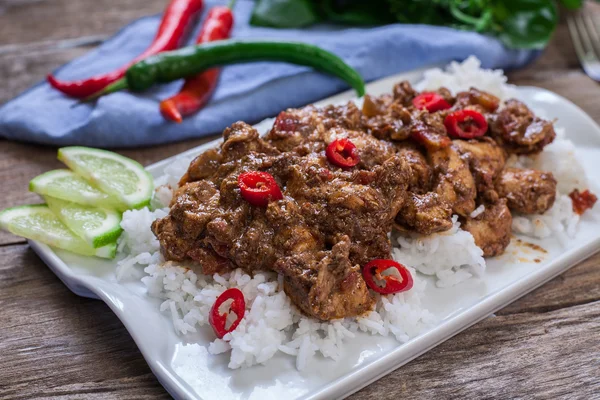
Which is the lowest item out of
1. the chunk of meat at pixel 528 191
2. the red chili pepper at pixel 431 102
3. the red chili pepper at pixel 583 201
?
the red chili pepper at pixel 583 201

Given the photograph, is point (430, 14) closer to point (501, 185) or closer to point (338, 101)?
point (338, 101)

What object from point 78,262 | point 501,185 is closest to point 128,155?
point 78,262

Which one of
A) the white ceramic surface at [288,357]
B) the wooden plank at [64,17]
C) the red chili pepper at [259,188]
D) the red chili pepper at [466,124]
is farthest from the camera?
the wooden plank at [64,17]

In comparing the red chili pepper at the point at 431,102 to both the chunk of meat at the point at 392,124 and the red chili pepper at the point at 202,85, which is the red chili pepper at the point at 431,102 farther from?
the red chili pepper at the point at 202,85

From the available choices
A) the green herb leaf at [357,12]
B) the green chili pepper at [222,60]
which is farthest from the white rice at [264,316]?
the green herb leaf at [357,12]

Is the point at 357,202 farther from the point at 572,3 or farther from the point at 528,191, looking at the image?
the point at 572,3

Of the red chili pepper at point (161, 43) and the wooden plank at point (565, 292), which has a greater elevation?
the red chili pepper at point (161, 43)

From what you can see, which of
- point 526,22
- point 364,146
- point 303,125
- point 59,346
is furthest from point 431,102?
point 59,346
